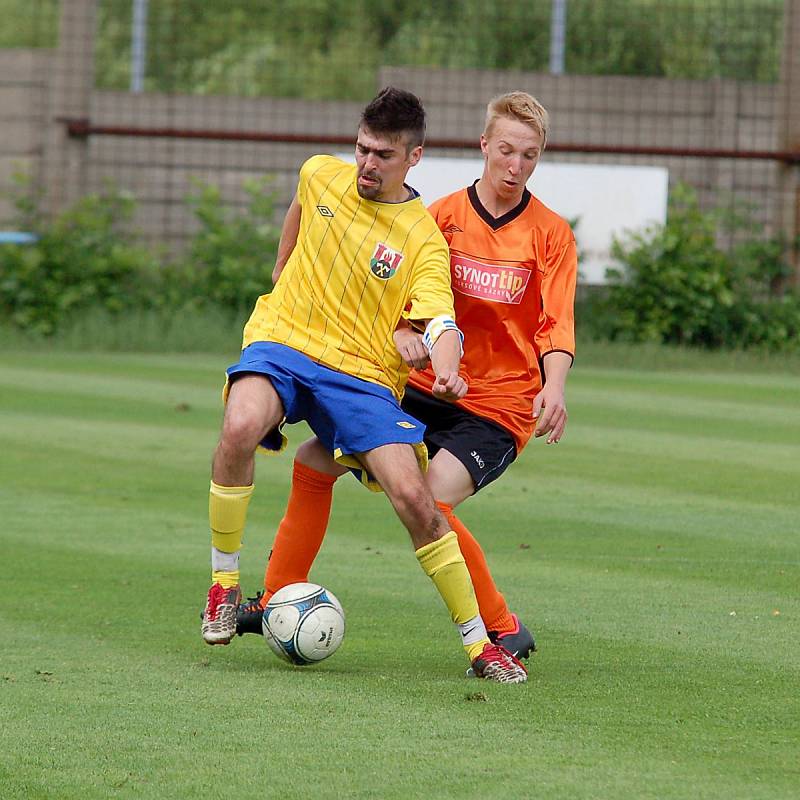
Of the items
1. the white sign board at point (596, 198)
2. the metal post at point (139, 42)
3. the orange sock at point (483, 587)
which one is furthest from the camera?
the metal post at point (139, 42)

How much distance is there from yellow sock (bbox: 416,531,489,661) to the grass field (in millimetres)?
165

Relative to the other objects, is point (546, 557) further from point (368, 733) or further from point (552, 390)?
point (368, 733)

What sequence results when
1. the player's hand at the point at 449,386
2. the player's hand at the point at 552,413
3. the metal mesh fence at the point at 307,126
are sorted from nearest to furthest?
the player's hand at the point at 449,386 < the player's hand at the point at 552,413 < the metal mesh fence at the point at 307,126

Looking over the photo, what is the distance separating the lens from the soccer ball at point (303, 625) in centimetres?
516

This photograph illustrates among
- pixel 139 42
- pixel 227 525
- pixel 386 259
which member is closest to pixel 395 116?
pixel 386 259

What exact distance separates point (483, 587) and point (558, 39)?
52.7ft

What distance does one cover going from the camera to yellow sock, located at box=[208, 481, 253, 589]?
5.28 metres

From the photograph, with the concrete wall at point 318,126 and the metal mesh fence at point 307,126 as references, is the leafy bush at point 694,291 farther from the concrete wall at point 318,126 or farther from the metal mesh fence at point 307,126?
the concrete wall at point 318,126

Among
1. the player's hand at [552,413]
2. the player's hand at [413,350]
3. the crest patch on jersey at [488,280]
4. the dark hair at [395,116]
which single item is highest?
the dark hair at [395,116]

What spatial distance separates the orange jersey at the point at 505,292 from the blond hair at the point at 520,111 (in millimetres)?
308

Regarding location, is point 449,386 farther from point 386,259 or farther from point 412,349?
point 386,259

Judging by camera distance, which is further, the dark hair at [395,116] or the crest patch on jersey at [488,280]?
the crest patch on jersey at [488,280]

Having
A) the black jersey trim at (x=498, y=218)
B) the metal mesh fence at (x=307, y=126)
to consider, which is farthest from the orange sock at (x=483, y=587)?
the metal mesh fence at (x=307, y=126)

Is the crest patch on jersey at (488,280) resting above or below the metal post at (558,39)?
below
